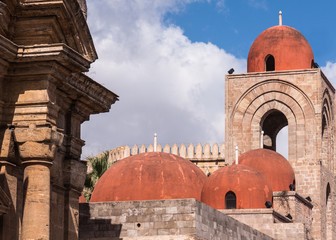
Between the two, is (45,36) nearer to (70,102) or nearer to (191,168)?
(70,102)

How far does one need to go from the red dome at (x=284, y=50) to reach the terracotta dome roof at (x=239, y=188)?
42.0 ft

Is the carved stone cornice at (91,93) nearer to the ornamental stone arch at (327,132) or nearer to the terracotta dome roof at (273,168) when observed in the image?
the terracotta dome roof at (273,168)

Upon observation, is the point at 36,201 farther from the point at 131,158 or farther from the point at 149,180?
the point at 131,158

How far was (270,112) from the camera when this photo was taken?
44.8m

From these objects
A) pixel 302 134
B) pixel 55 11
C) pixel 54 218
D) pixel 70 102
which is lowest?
pixel 54 218

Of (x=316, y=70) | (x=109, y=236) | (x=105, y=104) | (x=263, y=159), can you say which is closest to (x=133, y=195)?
(x=109, y=236)

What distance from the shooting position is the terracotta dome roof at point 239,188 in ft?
101

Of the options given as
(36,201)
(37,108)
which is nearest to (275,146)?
(37,108)

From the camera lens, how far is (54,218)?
1475cm

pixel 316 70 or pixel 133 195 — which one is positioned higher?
pixel 316 70

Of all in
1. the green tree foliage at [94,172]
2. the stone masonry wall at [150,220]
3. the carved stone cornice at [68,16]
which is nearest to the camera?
the carved stone cornice at [68,16]

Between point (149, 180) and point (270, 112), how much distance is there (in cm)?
1721

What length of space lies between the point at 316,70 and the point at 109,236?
23.2 metres

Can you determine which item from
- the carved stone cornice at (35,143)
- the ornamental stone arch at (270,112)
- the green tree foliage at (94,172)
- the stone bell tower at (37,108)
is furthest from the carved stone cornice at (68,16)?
the ornamental stone arch at (270,112)
